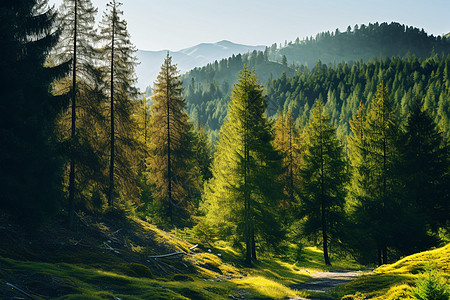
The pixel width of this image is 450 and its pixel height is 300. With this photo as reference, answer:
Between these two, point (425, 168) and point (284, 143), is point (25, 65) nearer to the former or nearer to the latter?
point (425, 168)

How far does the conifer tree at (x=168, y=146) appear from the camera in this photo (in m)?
33.9

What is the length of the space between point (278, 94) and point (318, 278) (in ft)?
521

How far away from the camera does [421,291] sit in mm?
8047

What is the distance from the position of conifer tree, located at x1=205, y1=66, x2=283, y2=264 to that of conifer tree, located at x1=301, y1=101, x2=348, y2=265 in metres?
6.31

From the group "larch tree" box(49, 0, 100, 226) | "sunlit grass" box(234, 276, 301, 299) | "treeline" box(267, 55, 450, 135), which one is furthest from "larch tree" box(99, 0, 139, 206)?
"treeline" box(267, 55, 450, 135)

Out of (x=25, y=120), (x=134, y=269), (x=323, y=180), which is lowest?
(x=134, y=269)

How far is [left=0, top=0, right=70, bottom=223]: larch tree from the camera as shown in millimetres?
13875

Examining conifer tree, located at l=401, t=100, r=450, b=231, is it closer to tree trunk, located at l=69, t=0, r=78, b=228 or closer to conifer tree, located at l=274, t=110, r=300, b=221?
conifer tree, located at l=274, t=110, r=300, b=221

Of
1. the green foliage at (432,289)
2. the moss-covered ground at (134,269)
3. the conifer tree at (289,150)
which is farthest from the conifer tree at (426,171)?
the green foliage at (432,289)

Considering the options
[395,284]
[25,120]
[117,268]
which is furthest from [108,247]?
[395,284]

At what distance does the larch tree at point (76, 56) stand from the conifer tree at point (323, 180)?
20.7 meters

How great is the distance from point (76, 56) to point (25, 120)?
7103 mm

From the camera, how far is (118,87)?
26.1 m

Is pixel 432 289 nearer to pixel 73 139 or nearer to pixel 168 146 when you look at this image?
pixel 73 139
